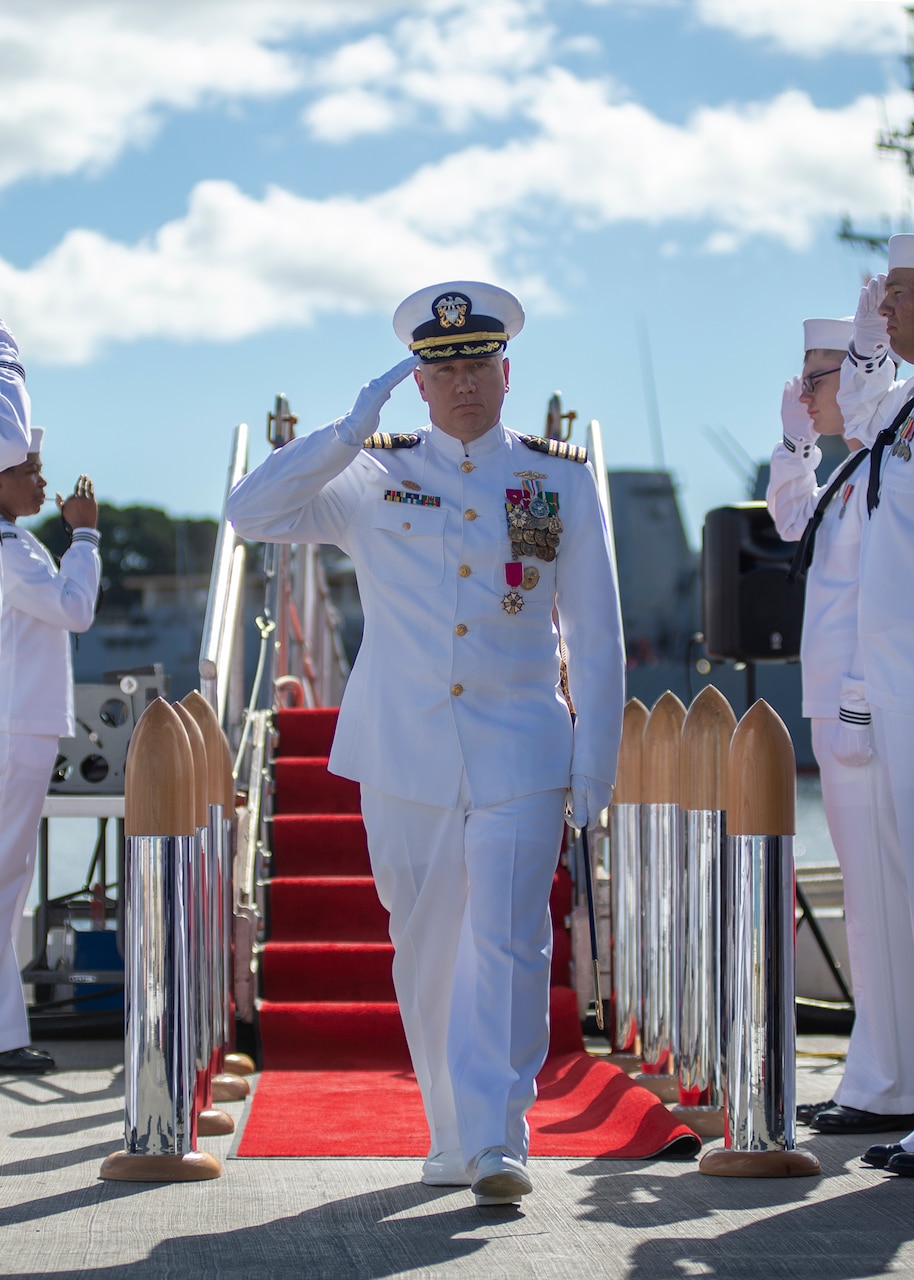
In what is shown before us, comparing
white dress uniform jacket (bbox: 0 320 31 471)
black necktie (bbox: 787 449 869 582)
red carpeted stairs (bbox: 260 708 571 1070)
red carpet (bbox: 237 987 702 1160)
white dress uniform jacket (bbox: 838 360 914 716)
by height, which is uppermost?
white dress uniform jacket (bbox: 0 320 31 471)

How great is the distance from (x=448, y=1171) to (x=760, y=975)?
2.67 ft

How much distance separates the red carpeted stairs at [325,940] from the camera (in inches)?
228

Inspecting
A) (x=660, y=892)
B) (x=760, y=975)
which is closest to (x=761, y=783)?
(x=760, y=975)

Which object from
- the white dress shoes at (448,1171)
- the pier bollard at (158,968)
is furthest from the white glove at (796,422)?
the white dress shoes at (448,1171)

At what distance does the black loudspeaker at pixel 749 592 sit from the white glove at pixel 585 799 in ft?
12.2

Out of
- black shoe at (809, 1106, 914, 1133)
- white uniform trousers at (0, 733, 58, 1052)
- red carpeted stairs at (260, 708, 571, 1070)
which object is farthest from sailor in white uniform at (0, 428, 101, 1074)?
black shoe at (809, 1106, 914, 1133)

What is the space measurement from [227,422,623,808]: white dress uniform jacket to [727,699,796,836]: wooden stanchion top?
0.35 meters

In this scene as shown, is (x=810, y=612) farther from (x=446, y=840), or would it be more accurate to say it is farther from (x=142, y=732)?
(x=142, y=732)

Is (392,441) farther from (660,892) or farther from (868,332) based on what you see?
(660,892)

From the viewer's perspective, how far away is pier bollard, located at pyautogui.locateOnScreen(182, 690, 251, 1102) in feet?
15.9

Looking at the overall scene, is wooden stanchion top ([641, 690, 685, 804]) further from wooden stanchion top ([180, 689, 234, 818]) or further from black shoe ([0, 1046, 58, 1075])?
black shoe ([0, 1046, 58, 1075])

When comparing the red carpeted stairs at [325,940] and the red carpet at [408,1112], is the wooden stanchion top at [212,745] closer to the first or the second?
the red carpet at [408,1112]

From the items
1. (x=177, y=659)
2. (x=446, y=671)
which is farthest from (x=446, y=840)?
(x=177, y=659)

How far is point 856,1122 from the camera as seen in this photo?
14.6 feet
